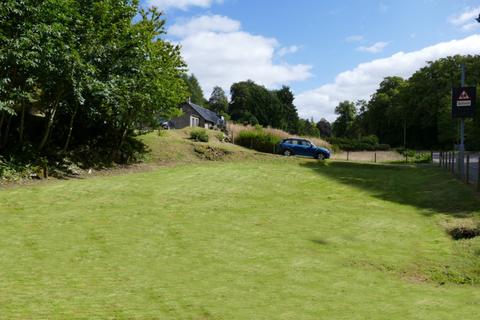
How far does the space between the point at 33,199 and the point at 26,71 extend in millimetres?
6017

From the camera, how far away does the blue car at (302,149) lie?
35688 mm

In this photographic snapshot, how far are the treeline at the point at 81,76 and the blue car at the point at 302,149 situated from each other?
11.4 m

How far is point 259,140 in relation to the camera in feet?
128

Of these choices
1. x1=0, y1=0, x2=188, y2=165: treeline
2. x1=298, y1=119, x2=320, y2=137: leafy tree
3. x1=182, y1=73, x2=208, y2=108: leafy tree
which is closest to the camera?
x1=0, y1=0, x2=188, y2=165: treeline

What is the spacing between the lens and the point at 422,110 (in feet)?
264

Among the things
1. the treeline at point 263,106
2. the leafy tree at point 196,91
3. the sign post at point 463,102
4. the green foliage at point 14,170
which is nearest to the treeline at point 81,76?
the green foliage at point 14,170

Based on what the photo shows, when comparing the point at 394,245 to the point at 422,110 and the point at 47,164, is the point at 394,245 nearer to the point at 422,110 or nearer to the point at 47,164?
the point at 47,164

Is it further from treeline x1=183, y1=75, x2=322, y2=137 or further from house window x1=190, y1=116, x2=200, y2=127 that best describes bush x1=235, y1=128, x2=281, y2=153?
treeline x1=183, y1=75, x2=322, y2=137

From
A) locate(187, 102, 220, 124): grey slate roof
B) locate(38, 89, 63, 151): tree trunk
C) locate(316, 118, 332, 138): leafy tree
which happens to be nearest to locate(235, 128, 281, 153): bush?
locate(38, 89, 63, 151): tree trunk

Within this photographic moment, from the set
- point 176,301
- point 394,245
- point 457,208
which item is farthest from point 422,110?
point 176,301

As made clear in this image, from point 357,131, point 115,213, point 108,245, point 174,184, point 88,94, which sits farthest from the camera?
point 357,131

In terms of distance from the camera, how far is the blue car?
35688 mm

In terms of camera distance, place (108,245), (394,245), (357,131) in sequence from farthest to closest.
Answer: (357,131)
(394,245)
(108,245)

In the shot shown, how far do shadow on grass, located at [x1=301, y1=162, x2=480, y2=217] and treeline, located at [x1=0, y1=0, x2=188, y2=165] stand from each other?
1092 centimetres
